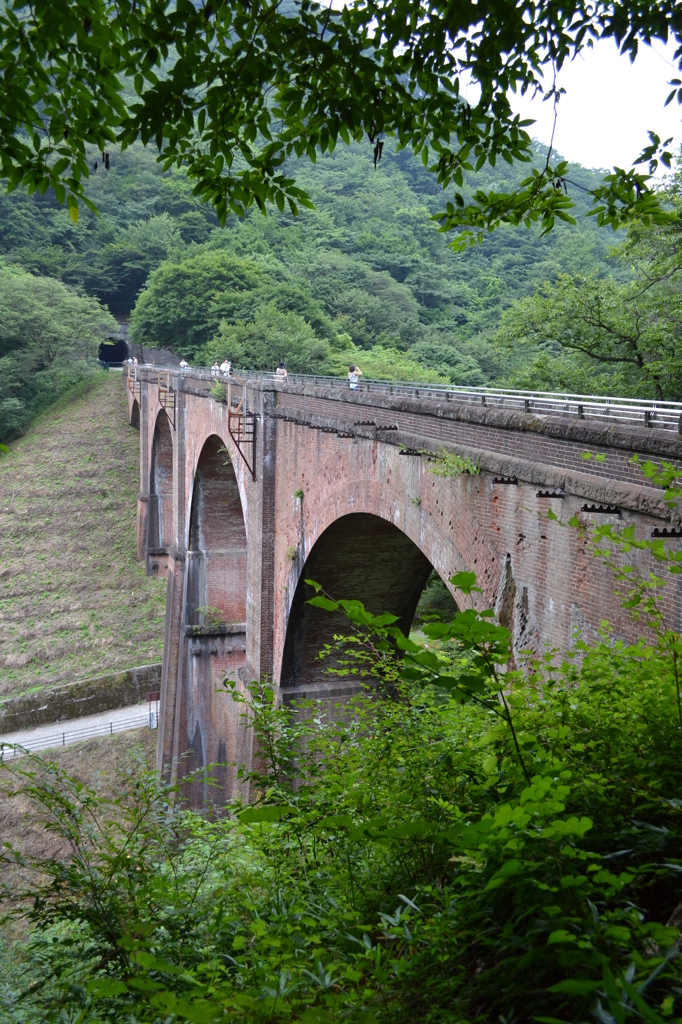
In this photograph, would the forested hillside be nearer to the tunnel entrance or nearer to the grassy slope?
the grassy slope

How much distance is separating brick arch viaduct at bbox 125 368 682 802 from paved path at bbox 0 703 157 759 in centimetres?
344

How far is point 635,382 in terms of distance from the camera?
15.1 m

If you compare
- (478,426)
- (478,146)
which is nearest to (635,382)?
(478,426)

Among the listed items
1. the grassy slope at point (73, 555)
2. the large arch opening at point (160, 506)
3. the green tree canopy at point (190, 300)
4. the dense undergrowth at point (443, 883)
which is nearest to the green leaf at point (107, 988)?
the dense undergrowth at point (443, 883)

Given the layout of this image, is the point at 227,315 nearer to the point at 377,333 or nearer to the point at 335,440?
the point at 377,333

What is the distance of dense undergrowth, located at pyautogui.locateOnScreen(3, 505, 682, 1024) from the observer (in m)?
2.20

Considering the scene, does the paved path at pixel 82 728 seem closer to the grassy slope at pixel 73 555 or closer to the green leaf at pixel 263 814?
the grassy slope at pixel 73 555

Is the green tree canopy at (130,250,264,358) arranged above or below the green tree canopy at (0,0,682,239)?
above

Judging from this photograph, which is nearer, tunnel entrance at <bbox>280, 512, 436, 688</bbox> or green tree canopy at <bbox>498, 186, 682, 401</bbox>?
tunnel entrance at <bbox>280, 512, 436, 688</bbox>

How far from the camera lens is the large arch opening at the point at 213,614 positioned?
720 inches

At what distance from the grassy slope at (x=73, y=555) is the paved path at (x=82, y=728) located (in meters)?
1.55

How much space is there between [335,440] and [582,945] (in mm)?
9090

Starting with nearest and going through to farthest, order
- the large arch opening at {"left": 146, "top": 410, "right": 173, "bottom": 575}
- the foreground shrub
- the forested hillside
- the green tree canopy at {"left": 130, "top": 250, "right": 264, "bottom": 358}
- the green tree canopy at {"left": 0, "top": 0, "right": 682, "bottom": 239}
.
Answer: the foreground shrub
the green tree canopy at {"left": 0, "top": 0, "right": 682, "bottom": 239}
the large arch opening at {"left": 146, "top": 410, "right": 173, "bottom": 575}
the forested hillside
the green tree canopy at {"left": 130, "top": 250, "right": 264, "bottom": 358}

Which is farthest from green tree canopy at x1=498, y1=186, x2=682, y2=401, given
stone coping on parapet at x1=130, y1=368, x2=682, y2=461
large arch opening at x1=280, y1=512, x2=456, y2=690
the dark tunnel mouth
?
the dark tunnel mouth
